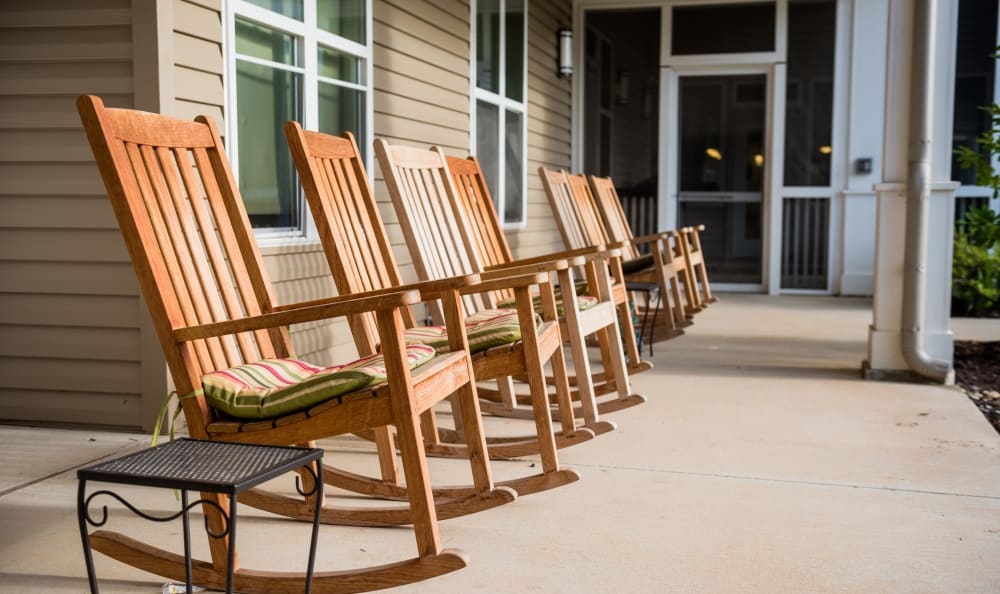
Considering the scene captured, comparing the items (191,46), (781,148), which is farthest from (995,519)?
(781,148)

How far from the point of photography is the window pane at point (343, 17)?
3895 mm

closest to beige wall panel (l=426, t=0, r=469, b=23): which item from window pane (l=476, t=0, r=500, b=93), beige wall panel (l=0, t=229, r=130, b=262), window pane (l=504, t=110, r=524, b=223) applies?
window pane (l=476, t=0, r=500, b=93)

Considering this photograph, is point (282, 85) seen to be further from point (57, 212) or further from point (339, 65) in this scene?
point (57, 212)

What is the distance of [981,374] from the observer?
14.9 ft

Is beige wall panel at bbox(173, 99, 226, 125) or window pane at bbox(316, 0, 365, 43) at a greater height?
window pane at bbox(316, 0, 365, 43)

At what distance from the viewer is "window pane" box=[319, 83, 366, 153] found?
3.96 metres

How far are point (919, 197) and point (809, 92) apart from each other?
4567mm

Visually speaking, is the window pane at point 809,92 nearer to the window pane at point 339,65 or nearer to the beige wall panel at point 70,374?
the window pane at point 339,65

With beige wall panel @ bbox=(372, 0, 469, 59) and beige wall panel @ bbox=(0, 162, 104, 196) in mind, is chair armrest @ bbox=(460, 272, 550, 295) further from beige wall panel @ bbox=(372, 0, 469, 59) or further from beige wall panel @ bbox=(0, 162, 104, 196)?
beige wall panel @ bbox=(372, 0, 469, 59)

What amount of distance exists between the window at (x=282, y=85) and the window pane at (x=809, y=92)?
17.1ft

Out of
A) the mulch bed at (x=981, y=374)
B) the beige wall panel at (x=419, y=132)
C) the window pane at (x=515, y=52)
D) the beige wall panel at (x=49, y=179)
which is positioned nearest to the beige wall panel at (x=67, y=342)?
the beige wall panel at (x=49, y=179)

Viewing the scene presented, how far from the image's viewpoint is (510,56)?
22.1 ft

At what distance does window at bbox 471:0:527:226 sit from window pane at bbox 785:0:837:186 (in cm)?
271

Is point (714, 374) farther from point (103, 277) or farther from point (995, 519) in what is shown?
point (103, 277)
